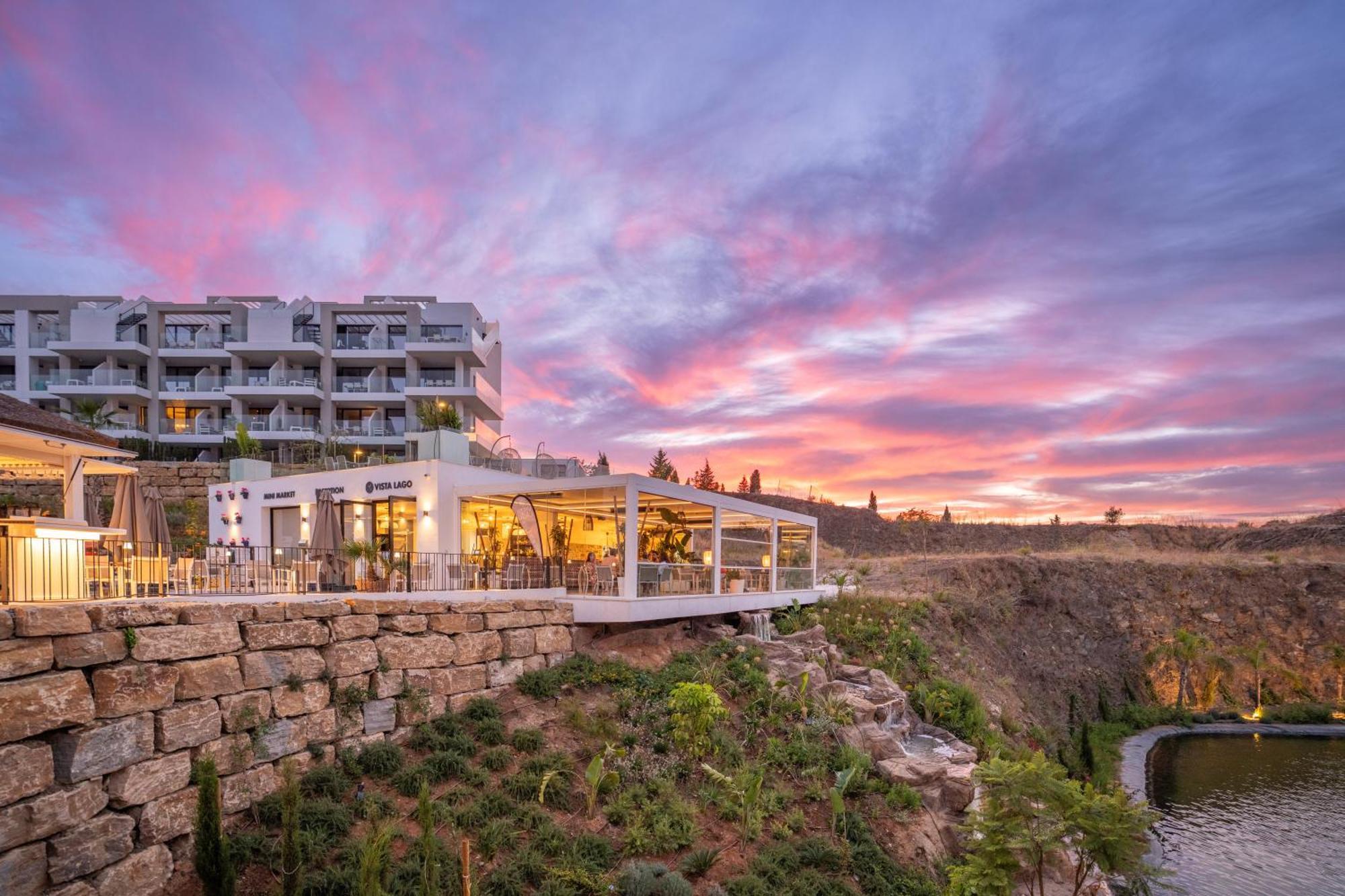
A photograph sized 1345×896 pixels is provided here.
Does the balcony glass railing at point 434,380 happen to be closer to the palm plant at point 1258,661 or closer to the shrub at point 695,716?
the shrub at point 695,716

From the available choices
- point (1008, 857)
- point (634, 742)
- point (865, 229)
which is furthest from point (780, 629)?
point (865, 229)

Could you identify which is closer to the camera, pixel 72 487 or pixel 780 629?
pixel 72 487

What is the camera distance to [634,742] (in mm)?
10523

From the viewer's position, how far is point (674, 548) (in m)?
16.8

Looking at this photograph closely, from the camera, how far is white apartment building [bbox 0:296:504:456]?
38.2 meters

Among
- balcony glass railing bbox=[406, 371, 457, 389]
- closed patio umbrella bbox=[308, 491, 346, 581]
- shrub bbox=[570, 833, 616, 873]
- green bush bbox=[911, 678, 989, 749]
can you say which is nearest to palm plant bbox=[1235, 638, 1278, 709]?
green bush bbox=[911, 678, 989, 749]

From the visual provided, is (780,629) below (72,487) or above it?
below

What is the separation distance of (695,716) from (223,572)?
29.3 ft

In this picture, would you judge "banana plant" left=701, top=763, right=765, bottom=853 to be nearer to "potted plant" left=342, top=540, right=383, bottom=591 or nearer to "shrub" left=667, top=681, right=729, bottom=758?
"shrub" left=667, top=681, right=729, bottom=758

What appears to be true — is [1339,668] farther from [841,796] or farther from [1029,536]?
[841,796]

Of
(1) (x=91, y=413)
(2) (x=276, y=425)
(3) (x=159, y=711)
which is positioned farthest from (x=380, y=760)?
(1) (x=91, y=413)

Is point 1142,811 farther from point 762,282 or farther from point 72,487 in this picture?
point 762,282

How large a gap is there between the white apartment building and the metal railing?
2295 centimetres

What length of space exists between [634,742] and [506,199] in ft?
52.8
